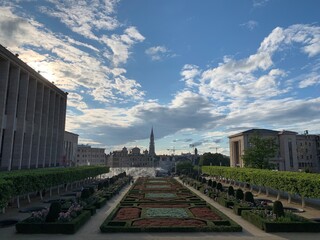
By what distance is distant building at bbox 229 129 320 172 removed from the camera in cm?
11119

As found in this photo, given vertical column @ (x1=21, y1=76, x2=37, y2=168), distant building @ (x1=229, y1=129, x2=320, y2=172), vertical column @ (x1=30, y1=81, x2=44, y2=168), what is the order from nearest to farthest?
vertical column @ (x1=21, y1=76, x2=37, y2=168)
vertical column @ (x1=30, y1=81, x2=44, y2=168)
distant building @ (x1=229, y1=129, x2=320, y2=172)

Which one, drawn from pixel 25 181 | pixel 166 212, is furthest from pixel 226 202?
pixel 25 181

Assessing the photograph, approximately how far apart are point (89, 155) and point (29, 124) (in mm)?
134762

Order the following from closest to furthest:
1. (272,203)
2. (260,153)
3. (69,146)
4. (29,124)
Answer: (272,203) → (29,124) → (260,153) → (69,146)

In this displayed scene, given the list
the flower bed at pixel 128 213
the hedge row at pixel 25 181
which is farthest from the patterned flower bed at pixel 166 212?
the hedge row at pixel 25 181

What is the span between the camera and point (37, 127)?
5488cm

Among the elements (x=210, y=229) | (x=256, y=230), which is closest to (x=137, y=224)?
(x=210, y=229)

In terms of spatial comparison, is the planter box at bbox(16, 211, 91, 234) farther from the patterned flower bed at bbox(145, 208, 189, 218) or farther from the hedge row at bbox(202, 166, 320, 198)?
the hedge row at bbox(202, 166, 320, 198)

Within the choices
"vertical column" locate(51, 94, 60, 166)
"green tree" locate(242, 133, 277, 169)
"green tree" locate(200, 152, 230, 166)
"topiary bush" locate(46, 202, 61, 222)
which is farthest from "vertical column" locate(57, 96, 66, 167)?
"green tree" locate(200, 152, 230, 166)

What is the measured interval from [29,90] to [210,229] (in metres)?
44.2

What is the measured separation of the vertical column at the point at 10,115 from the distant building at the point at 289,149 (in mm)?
85811

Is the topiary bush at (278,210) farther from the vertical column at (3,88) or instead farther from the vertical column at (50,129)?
the vertical column at (50,129)

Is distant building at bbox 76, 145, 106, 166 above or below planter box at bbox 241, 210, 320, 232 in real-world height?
above

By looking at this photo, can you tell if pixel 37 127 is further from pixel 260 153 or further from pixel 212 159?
pixel 212 159
